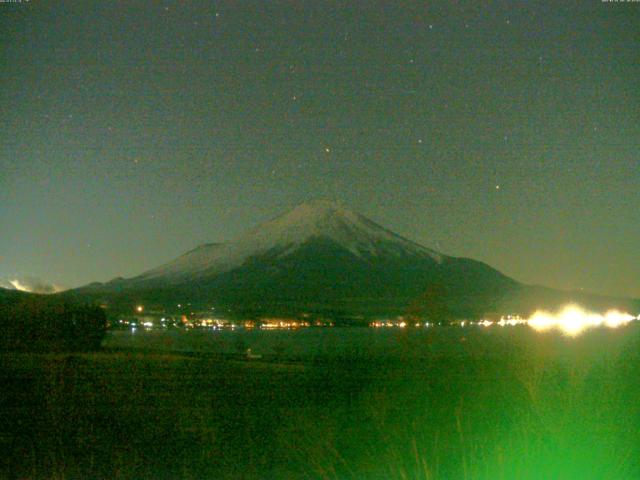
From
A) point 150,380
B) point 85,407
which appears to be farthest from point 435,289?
point 85,407

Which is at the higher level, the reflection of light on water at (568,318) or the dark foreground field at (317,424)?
the reflection of light on water at (568,318)

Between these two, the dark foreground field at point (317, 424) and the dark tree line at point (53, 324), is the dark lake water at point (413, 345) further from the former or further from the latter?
the dark foreground field at point (317, 424)

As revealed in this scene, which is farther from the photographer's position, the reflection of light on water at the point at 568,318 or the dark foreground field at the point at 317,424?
the reflection of light on water at the point at 568,318

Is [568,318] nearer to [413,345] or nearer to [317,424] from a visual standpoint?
[413,345]

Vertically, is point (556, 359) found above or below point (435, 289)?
below

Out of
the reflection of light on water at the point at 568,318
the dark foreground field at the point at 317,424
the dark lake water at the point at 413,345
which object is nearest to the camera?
the dark foreground field at the point at 317,424

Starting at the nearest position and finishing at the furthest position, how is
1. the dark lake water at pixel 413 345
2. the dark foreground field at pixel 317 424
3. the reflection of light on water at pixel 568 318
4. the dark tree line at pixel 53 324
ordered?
the dark foreground field at pixel 317 424 → the dark lake water at pixel 413 345 → the dark tree line at pixel 53 324 → the reflection of light on water at pixel 568 318

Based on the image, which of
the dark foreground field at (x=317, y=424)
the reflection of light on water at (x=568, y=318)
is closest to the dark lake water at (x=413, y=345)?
the dark foreground field at (x=317, y=424)

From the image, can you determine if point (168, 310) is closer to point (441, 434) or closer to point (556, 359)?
point (556, 359)

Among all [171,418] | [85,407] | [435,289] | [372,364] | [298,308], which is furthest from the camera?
[298,308]
